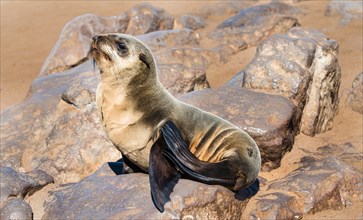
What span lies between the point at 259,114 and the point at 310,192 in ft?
3.05

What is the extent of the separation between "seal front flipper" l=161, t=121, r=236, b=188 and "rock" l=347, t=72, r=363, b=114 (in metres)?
3.06

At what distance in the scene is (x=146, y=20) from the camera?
11.2 m

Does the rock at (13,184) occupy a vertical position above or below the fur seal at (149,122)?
below

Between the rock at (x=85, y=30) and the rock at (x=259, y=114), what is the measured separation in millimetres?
4736

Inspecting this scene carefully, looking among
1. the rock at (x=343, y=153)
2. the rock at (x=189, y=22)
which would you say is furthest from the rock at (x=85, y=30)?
the rock at (x=343, y=153)

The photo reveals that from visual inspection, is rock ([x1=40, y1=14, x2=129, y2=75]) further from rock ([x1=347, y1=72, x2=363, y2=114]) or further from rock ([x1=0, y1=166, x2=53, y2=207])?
rock ([x1=347, y1=72, x2=363, y2=114])

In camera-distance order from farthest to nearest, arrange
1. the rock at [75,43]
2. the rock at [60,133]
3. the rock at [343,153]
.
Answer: the rock at [75,43] < the rock at [60,133] < the rock at [343,153]

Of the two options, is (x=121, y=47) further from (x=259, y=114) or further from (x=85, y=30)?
(x=85, y=30)

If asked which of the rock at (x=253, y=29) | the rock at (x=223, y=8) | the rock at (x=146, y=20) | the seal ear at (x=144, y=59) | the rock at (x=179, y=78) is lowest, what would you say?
the rock at (x=223, y=8)

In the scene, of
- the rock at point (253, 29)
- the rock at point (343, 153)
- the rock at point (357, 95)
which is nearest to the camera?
the rock at point (343, 153)

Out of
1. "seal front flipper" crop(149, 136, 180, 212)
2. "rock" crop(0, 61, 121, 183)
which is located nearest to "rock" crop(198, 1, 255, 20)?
"rock" crop(0, 61, 121, 183)

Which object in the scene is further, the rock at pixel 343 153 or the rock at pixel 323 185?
the rock at pixel 343 153

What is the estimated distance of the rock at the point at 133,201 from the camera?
4004 mm

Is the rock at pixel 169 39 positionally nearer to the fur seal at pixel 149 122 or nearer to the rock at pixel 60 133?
the rock at pixel 60 133
